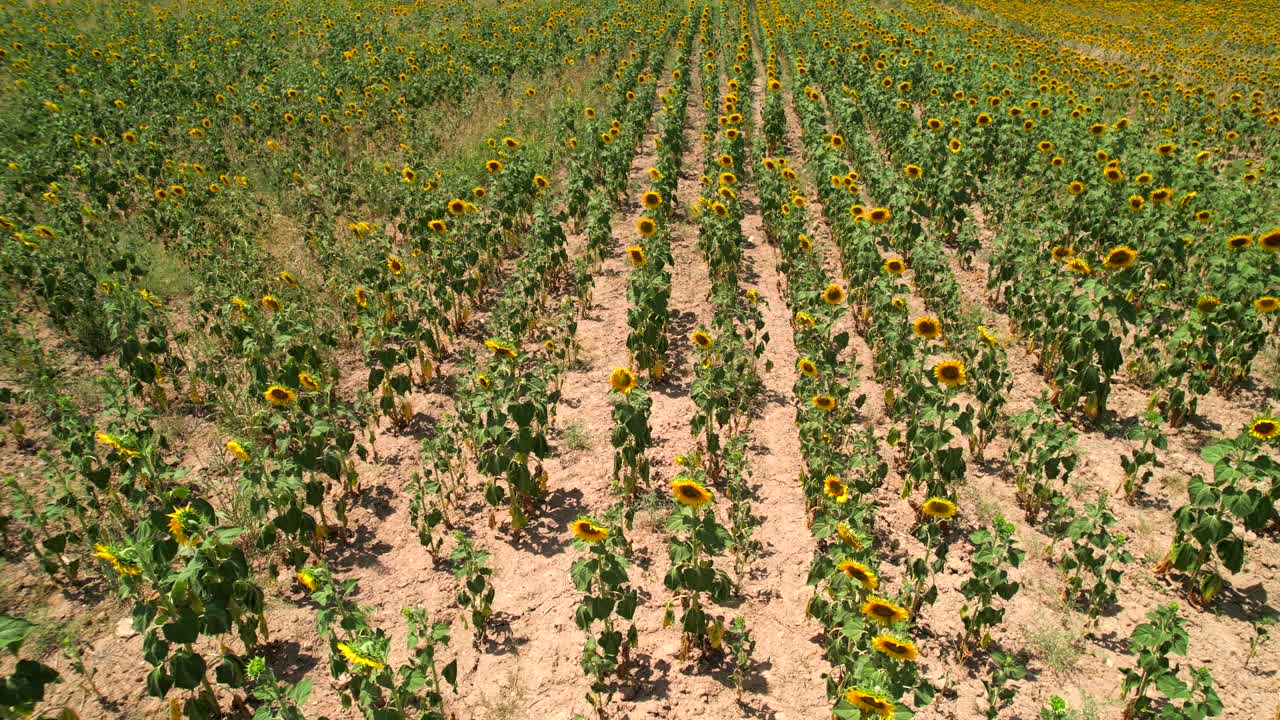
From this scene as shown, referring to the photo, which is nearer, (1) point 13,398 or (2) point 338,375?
(1) point 13,398

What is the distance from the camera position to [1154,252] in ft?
25.5

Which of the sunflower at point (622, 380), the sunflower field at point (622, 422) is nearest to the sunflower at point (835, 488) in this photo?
the sunflower field at point (622, 422)

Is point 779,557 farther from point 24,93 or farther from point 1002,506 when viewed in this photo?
point 24,93

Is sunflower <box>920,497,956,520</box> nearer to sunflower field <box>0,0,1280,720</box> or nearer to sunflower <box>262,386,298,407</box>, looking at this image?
sunflower field <box>0,0,1280,720</box>

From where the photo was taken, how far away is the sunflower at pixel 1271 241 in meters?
6.56

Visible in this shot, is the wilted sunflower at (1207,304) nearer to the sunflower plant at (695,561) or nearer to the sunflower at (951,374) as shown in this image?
the sunflower at (951,374)

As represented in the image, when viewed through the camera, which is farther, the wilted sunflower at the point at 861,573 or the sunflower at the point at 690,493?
the sunflower at the point at 690,493

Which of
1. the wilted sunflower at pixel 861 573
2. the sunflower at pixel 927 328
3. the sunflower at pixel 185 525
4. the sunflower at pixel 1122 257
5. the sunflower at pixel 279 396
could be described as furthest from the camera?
the sunflower at pixel 1122 257

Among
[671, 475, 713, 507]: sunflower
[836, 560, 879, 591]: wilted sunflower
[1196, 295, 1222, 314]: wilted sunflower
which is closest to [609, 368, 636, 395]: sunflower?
[671, 475, 713, 507]: sunflower

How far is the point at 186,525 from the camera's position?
3496mm

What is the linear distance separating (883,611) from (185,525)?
140 inches

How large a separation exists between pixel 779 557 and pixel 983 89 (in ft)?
45.0

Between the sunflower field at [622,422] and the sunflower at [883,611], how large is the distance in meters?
0.09

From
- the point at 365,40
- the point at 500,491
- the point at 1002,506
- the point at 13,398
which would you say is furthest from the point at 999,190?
the point at 365,40
